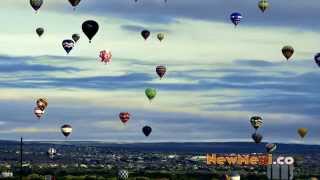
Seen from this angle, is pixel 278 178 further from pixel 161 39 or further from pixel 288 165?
pixel 161 39

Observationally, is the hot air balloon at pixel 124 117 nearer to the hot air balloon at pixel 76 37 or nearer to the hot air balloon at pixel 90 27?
the hot air balloon at pixel 76 37

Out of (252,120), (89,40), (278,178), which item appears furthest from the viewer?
(252,120)

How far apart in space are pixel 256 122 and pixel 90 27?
57435 mm

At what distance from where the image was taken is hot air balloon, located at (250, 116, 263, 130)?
181 metres

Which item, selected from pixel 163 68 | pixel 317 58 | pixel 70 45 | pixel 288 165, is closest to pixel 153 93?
pixel 163 68

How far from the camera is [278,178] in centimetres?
7519

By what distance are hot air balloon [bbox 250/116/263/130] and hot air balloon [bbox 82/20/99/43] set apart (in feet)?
178

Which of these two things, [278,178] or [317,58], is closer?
[278,178]

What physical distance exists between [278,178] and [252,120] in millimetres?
108097

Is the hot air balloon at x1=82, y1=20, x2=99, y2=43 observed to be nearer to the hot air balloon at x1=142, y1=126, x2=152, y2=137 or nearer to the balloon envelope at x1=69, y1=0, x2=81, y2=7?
the balloon envelope at x1=69, y1=0, x2=81, y2=7

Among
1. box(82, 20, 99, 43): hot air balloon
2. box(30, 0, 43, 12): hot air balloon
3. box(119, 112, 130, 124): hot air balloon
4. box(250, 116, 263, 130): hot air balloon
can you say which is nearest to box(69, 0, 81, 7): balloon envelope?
box(82, 20, 99, 43): hot air balloon

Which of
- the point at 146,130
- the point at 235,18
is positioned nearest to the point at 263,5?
the point at 235,18

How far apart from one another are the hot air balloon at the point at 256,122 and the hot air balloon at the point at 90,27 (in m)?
54.4

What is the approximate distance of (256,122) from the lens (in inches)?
7205
